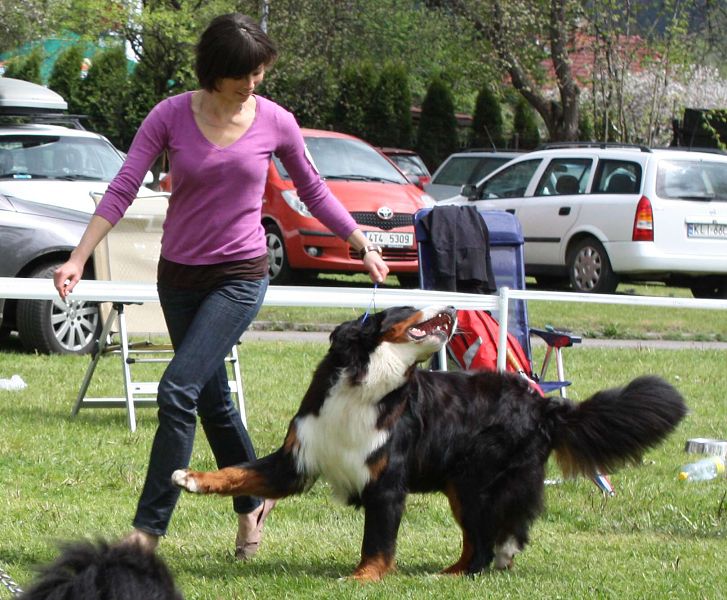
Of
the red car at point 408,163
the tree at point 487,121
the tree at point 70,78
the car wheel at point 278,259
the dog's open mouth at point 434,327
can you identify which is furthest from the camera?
the tree at point 487,121

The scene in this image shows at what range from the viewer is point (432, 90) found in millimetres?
32312

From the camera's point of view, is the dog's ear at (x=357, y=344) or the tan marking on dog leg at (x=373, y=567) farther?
the tan marking on dog leg at (x=373, y=567)

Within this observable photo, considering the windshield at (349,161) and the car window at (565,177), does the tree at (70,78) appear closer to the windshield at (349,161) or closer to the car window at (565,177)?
the windshield at (349,161)

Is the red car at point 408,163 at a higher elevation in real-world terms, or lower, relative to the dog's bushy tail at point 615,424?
higher

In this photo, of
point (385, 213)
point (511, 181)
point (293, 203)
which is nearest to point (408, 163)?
point (511, 181)

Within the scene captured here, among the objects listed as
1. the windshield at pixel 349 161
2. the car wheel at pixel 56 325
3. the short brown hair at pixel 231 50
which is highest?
the short brown hair at pixel 231 50

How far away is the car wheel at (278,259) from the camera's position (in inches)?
627

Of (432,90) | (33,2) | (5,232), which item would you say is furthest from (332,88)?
(5,232)

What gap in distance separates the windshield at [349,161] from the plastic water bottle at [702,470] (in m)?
9.76

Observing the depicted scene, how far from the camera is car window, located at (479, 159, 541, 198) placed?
1792 cm

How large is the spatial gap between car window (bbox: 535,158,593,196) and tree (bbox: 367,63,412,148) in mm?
14241

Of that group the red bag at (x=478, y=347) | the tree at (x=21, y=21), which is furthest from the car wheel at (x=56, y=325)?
the tree at (x=21, y=21)

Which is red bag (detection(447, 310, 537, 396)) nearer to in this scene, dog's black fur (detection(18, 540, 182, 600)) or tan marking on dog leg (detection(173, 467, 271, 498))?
tan marking on dog leg (detection(173, 467, 271, 498))

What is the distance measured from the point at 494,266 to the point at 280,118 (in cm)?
357
